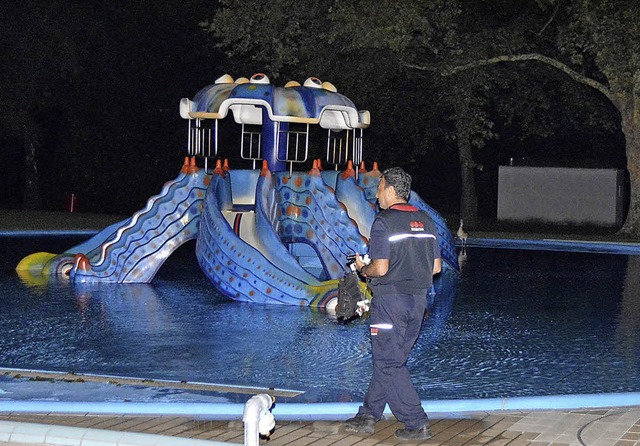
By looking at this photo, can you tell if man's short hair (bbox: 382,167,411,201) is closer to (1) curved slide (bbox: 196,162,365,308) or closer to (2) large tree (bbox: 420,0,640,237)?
(1) curved slide (bbox: 196,162,365,308)

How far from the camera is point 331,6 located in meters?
25.3

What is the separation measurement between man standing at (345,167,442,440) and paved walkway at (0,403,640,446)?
0.61 ft

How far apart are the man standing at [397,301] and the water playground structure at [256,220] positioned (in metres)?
6.41

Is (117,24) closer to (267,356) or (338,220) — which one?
(338,220)

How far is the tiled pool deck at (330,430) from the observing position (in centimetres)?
653

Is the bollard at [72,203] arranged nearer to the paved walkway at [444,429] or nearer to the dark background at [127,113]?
the dark background at [127,113]

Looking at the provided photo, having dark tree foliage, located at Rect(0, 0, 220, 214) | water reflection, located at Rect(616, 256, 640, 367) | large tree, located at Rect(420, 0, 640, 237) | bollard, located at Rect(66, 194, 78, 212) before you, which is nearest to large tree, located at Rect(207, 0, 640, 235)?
large tree, located at Rect(420, 0, 640, 237)

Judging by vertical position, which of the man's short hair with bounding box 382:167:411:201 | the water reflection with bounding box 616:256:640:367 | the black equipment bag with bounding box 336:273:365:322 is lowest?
the water reflection with bounding box 616:256:640:367

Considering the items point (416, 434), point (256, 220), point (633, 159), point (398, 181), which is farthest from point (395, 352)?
point (633, 159)

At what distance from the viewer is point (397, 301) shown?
687 cm

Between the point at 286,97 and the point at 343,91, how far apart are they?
531 inches

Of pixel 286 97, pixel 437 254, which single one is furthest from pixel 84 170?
pixel 437 254

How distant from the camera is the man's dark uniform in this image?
6.85m

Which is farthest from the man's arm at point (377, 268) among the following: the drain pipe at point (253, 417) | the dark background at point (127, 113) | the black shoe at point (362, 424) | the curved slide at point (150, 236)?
the dark background at point (127, 113)
